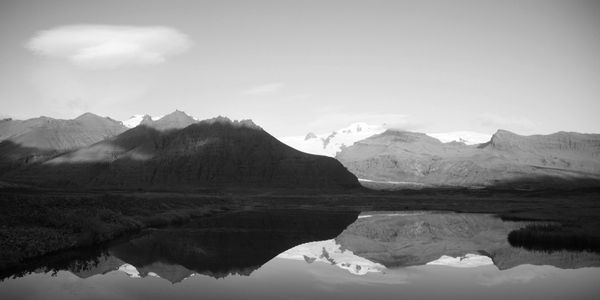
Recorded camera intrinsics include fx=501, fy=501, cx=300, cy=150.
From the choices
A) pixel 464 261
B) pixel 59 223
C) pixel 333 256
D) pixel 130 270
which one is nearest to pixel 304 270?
pixel 333 256

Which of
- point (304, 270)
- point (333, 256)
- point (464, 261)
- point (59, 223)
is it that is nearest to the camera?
point (304, 270)

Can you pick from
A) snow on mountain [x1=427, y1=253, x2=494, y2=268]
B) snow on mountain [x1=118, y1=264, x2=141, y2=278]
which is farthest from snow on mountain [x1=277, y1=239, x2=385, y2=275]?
snow on mountain [x1=118, y1=264, x2=141, y2=278]

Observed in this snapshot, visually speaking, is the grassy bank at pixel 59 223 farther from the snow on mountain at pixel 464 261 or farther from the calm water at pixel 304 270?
the snow on mountain at pixel 464 261

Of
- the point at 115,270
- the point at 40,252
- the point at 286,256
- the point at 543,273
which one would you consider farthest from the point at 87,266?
the point at 543,273

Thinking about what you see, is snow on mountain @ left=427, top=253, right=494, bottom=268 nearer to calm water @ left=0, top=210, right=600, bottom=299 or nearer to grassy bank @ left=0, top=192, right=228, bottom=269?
calm water @ left=0, top=210, right=600, bottom=299

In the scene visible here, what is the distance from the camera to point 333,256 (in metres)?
34.4

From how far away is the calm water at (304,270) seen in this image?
2273 centimetres

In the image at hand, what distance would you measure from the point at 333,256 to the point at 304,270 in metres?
6.10

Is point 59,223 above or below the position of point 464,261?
above

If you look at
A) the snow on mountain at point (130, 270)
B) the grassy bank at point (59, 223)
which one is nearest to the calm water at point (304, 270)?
the snow on mountain at point (130, 270)

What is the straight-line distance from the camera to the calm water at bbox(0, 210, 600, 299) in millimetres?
22734

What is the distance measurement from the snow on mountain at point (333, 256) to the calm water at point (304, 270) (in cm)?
7

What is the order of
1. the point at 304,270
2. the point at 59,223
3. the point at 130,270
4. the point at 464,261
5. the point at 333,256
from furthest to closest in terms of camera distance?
the point at 59,223
the point at 333,256
the point at 464,261
the point at 304,270
the point at 130,270

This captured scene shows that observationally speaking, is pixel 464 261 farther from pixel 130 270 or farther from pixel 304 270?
pixel 130 270
